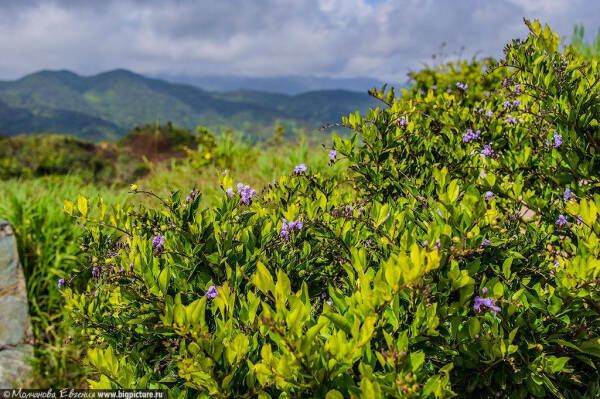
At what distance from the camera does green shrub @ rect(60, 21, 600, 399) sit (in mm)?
1329

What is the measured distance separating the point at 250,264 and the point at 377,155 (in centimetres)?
113

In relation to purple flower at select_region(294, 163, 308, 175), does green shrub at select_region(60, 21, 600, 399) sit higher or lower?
lower

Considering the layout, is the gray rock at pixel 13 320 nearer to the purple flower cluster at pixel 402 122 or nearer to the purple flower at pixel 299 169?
the purple flower at pixel 299 169

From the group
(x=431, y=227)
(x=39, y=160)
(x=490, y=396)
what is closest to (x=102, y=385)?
(x=431, y=227)

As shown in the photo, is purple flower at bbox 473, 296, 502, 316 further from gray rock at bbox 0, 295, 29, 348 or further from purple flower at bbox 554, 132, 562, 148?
gray rock at bbox 0, 295, 29, 348

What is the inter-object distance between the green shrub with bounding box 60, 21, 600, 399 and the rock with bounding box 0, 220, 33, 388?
2560 millimetres

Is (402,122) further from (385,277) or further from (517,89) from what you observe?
(385,277)

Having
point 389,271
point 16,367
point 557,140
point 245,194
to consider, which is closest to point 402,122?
point 557,140

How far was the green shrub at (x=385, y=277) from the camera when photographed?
1329mm

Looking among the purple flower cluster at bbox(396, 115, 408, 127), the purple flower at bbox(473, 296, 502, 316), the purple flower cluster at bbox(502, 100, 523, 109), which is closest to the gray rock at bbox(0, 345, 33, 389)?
the purple flower cluster at bbox(396, 115, 408, 127)

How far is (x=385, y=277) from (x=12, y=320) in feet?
14.9

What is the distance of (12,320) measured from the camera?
4.35 meters

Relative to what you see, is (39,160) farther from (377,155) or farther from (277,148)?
(377,155)

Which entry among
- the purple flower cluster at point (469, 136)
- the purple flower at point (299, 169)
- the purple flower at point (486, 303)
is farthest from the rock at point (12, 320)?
the purple flower cluster at point (469, 136)
